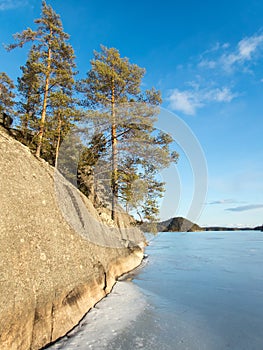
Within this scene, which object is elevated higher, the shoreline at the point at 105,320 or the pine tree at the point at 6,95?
the pine tree at the point at 6,95

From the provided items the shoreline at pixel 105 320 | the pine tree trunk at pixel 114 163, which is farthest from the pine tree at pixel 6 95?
A: the shoreline at pixel 105 320

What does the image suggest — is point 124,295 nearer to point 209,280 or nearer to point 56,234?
point 56,234

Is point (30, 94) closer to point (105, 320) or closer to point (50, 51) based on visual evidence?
point (50, 51)

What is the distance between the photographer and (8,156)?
5582 mm

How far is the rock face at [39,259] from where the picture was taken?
4.00 m

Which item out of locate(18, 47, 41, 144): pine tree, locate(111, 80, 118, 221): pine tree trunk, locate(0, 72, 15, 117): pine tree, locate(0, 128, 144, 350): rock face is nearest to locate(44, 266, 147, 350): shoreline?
locate(0, 128, 144, 350): rock face

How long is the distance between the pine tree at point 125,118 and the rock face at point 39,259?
668 cm

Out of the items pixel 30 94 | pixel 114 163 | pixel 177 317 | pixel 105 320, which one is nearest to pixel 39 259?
pixel 105 320

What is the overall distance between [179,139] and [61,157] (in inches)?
534

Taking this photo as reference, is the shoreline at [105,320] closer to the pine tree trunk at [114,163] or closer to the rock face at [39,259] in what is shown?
the rock face at [39,259]

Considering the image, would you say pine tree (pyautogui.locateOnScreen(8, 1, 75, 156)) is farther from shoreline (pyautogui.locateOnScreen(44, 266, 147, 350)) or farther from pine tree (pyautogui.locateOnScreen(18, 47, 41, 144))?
shoreline (pyautogui.locateOnScreen(44, 266, 147, 350))

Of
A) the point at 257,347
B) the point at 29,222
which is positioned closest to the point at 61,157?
the point at 29,222

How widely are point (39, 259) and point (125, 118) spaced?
1187 centimetres

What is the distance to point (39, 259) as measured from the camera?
16.0 feet
